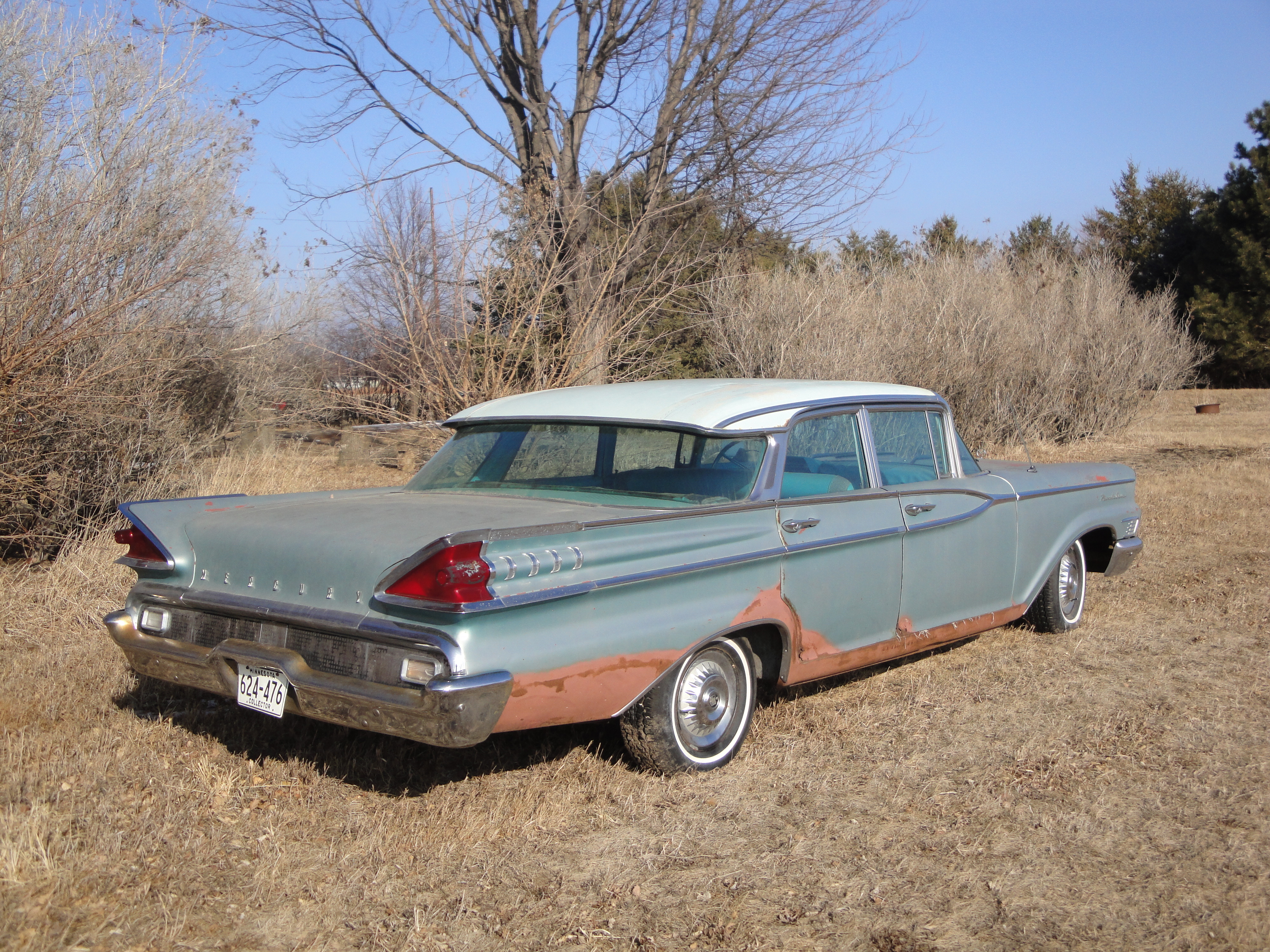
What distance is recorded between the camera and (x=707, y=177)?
14781 millimetres

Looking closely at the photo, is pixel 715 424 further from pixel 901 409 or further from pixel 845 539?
pixel 901 409

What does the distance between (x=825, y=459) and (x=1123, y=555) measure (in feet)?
9.23

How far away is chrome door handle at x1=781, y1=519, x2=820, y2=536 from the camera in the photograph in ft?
13.6

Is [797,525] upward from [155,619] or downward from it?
upward

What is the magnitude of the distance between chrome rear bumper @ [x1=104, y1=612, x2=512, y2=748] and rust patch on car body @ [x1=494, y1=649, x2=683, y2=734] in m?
0.08

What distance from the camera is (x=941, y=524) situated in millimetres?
4945

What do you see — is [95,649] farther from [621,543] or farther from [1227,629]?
[1227,629]

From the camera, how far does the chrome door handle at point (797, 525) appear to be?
4.16m

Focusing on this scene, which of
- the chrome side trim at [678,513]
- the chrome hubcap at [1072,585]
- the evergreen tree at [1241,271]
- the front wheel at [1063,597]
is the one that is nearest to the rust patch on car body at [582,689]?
the chrome side trim at [678,513]

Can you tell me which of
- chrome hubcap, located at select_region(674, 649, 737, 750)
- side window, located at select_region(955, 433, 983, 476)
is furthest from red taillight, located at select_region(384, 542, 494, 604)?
side window, located at select_region(955, 433, 983, 476)

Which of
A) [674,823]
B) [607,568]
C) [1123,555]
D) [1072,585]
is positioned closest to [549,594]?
[607,568]

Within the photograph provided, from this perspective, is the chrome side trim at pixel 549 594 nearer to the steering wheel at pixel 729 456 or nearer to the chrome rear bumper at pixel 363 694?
the chrome rear bumper at pixel 363 694

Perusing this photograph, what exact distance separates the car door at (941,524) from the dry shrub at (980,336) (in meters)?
8.37

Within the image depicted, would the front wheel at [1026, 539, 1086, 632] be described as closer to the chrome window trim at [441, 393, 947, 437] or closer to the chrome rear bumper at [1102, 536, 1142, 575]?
the chrome rear bumper at [1102, 536, 1142, 575]
